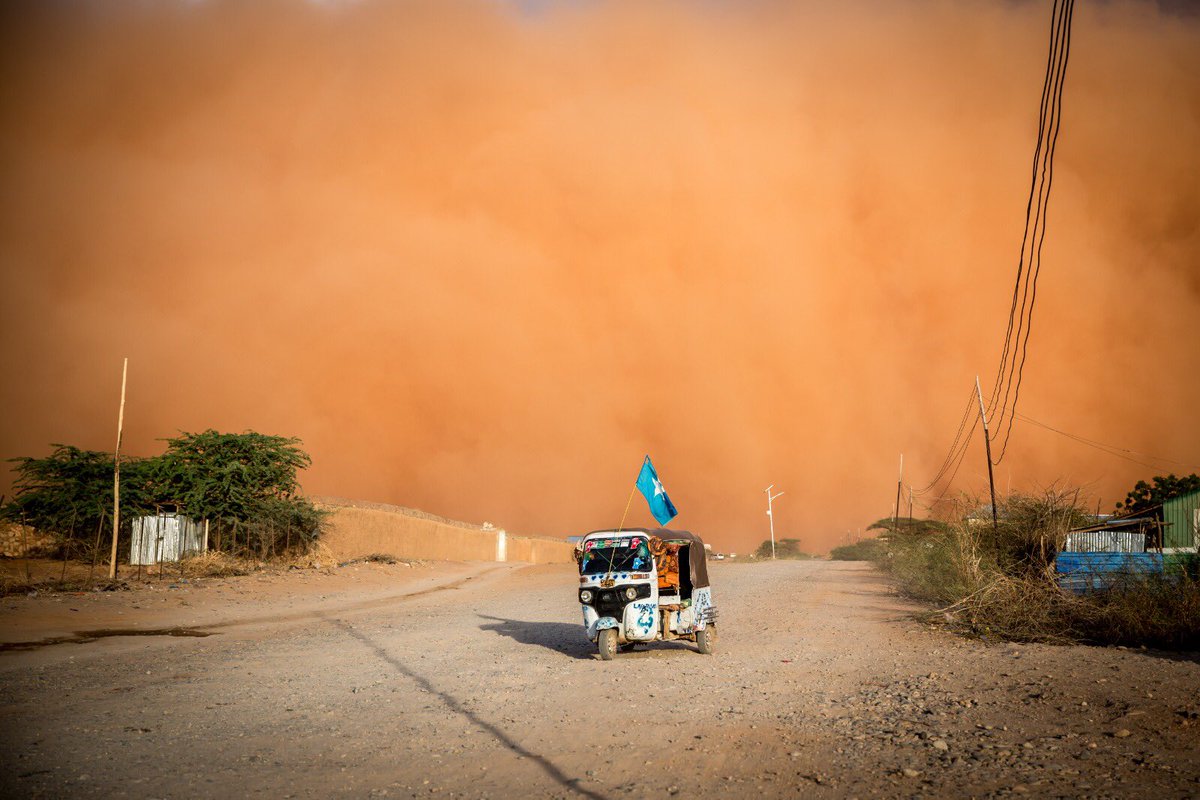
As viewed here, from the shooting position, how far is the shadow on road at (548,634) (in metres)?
14.6

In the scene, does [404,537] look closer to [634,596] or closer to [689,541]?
[689,541]

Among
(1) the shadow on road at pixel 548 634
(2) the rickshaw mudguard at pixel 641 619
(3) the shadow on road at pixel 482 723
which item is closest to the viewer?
(3) the shadow on road at pixel 482 723

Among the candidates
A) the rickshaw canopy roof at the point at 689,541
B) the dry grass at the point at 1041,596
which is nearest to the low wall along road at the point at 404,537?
the rickshaw canopy roof at the point at 689,541

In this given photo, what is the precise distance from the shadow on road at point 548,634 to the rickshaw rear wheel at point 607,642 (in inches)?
32.1

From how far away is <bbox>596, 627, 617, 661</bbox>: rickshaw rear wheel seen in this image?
12.8 meters

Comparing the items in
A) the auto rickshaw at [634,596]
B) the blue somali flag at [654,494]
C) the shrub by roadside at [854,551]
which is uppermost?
the blue somali flag at [654,494]

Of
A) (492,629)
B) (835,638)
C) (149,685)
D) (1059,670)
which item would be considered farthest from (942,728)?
(492,629)

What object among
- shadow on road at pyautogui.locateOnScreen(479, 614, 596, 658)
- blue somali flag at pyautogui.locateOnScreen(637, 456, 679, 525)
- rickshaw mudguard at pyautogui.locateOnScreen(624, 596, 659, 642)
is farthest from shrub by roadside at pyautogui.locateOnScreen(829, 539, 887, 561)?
rickshaw mudguard at pyautogui.locateOnScreen(624, 596, 659, 642)

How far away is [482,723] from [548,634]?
841 cm

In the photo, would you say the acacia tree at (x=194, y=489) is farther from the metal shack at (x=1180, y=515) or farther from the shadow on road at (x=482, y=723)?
the metal shack at (x=1180, y=515)

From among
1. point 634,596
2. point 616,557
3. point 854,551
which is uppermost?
point 616,557

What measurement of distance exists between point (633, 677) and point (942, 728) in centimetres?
446

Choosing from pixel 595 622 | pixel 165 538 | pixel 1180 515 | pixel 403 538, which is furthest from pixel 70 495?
pixel 1180 515

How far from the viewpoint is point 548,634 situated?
1689 centimetres
